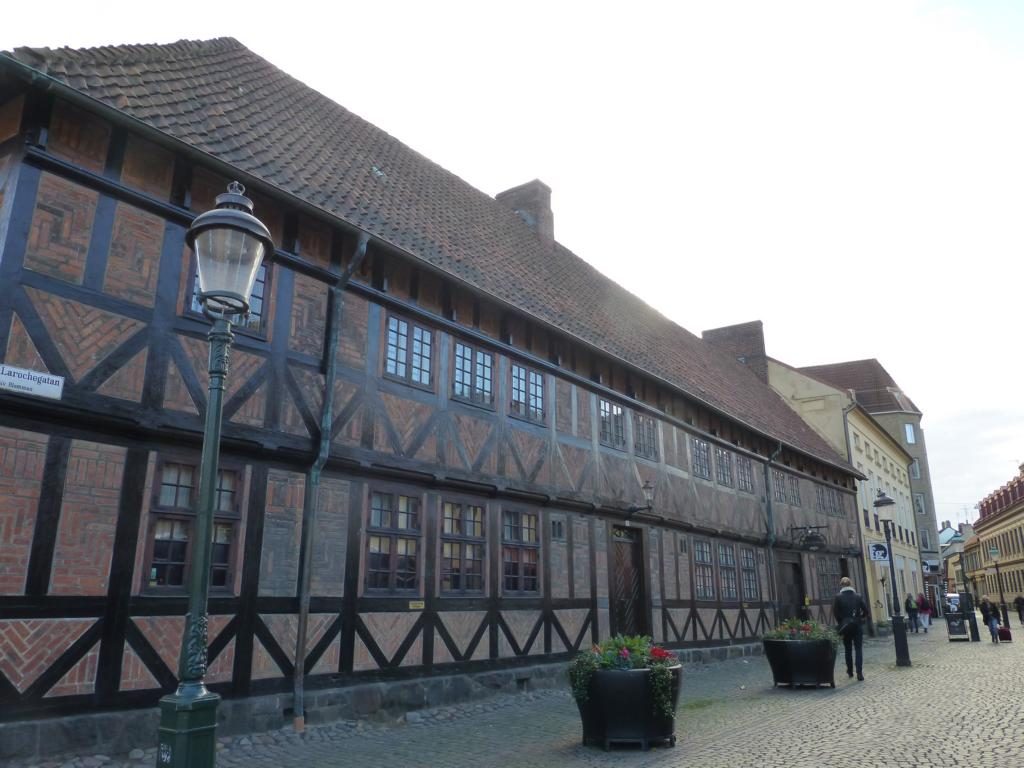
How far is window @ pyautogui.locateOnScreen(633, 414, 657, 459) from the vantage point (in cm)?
1669

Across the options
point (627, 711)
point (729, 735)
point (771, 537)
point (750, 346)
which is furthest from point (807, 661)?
point (750, 346)

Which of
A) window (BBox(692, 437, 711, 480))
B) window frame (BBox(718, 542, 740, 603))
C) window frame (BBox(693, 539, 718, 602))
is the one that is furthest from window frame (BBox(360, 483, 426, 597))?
window frame (BBox(718, 542, 740, 603))

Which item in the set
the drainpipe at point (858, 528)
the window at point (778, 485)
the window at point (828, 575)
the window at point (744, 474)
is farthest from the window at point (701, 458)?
the drainpipe at point (858, 528)

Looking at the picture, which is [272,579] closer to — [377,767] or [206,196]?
[377,767]

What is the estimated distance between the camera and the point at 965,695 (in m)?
11.2

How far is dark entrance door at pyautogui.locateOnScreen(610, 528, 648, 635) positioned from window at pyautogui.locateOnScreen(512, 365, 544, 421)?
131 inches

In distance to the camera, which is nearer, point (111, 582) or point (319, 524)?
point (111, 582)

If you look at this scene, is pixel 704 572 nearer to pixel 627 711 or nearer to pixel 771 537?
pixel 771 537

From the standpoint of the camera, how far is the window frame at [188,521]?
25.3ft

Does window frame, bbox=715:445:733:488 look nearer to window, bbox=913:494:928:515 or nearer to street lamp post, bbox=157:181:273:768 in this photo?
street lamp post, bbox=157:181:273:768

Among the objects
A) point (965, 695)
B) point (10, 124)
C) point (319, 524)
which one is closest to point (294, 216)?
point (10, 124)

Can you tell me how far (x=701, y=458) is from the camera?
768 inches

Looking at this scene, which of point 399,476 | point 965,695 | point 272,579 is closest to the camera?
point 272,579

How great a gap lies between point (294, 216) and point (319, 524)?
3.80 metres
